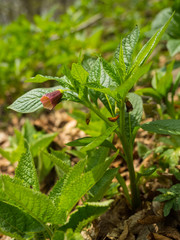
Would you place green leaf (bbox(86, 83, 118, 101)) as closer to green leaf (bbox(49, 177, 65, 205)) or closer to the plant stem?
the plant stem

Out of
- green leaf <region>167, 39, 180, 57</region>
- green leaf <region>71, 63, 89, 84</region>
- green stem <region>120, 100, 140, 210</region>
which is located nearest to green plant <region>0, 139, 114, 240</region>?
green stem <region>120, 100, 140, 210</region>

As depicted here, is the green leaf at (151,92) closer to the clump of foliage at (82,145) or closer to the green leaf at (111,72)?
the clump of foliage at (82,145)

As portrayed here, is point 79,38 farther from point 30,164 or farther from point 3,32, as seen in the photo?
point 30,164

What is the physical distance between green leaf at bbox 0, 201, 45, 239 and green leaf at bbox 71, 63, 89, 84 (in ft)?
1.99

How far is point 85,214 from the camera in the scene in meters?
0.96

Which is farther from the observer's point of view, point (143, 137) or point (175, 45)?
point (143, 137)

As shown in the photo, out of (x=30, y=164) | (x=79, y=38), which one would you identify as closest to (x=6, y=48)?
(x=79, y=38)

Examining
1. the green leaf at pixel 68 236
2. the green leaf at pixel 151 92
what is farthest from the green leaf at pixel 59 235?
the green leaf at pixel 151 92

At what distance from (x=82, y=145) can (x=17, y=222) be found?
16.6 inches

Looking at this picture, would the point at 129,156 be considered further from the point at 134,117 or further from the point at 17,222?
the point at 17,222

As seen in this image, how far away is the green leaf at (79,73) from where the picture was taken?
102 cm

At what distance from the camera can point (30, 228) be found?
3.36 ft

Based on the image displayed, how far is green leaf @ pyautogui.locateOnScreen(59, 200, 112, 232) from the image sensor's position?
90 centimetres

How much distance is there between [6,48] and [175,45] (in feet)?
9.03
